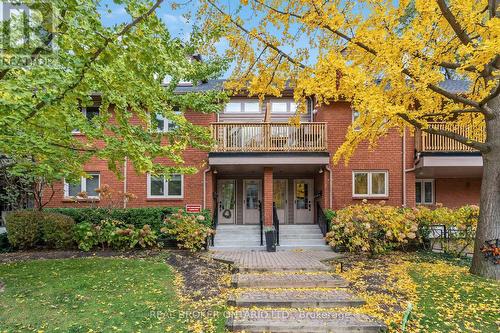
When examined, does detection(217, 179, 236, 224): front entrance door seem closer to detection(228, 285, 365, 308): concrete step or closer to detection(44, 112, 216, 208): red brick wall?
detection(44, 112, 216, 208): red brick wall

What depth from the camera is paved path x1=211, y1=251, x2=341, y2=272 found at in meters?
8.30

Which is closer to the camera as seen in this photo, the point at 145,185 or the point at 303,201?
the point at 145,185

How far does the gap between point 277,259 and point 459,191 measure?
35.9 ft

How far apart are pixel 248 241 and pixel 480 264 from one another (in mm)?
7562

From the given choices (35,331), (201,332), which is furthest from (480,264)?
(35,331)

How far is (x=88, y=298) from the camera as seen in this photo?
19.8ft

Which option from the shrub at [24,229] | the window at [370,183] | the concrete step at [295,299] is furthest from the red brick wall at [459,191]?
the shrub at [24,229]

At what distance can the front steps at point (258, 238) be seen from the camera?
11.9 metres

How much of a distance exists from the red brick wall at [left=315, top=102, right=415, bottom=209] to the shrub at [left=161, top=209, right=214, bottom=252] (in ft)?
19.3

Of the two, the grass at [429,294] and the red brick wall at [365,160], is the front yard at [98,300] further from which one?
the red brick wall at [365,160]

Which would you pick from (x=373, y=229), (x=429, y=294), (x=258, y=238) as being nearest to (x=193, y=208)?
(x=258, y=238)

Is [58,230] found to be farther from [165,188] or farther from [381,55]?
[381,55]

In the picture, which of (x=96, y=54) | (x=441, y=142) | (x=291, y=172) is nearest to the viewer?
(x=96, y=54)

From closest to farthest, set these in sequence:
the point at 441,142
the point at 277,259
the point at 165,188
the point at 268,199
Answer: the point at 277,259, the point at 268,199, the point at 441,142, the point at 165,188
